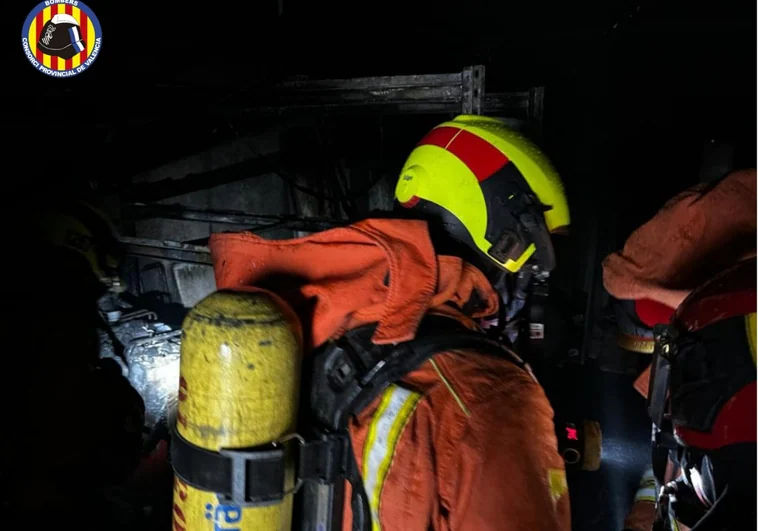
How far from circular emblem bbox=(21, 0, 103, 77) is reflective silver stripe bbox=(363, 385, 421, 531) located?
418cm

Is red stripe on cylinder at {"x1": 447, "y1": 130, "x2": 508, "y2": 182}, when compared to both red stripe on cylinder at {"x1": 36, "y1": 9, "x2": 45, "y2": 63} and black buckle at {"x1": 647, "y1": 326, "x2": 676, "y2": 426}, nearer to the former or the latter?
black buckle at {"x1": 647, "y1": 326, "x2": 676, "y2": 426}

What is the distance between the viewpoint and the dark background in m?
3.78

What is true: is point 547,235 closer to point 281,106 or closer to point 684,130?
point 281,106

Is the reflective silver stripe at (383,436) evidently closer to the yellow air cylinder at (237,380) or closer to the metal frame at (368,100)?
the yellow air cylinder at (237,380)

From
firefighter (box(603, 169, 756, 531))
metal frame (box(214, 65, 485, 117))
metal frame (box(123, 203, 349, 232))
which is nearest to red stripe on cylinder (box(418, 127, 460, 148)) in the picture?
firefighter (box(603, 169, 756, 531))

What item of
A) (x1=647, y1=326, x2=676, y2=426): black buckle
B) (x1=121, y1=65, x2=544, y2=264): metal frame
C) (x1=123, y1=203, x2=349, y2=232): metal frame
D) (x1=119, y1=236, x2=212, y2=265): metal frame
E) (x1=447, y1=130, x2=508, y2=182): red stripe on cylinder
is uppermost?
(x1=121, y1=65, x2=544, y2=264): metal frame

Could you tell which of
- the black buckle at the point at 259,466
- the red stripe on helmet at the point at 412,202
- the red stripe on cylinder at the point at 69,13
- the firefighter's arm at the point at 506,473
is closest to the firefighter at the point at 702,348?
the firefighter's arm at the point at 506,473

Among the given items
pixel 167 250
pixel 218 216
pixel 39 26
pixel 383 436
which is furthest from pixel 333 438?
pixel 39 26

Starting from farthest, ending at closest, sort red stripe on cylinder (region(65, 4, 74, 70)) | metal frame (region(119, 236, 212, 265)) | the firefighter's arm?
red stripe on cylinder (region(65, 4, 74, 70)) < metal frame (region(119, 236, 212, 265)) < the firefighter's arm

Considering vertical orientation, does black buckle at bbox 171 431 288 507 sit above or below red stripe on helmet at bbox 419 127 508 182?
below

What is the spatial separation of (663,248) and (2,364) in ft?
10.2

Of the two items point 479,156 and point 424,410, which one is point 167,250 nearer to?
point 479,156

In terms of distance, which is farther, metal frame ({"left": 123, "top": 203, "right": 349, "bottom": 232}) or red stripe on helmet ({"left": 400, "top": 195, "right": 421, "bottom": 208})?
metal frame ({"left": 123, "top": 203, "right": 349, "bottom": 232})

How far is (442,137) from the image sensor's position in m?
2.15
